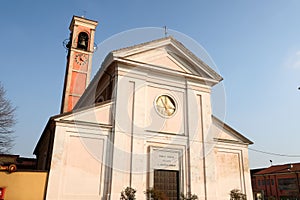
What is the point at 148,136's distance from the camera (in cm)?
1252

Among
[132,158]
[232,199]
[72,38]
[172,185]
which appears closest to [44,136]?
[132,158]

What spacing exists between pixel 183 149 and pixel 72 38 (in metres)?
17.4

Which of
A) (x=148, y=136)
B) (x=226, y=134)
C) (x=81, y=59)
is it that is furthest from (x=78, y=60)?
(x=226, y=134)

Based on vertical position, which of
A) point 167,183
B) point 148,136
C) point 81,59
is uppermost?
point 81,59

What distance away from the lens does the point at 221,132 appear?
48.2 ft

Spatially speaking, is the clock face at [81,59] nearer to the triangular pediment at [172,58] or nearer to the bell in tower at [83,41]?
the bell in tower at [83,41]

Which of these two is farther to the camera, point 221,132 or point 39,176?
point 221,132

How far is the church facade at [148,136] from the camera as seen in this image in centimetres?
1084

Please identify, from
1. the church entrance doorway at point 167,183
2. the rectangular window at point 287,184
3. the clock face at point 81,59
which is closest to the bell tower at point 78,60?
the clock face at point 81,59

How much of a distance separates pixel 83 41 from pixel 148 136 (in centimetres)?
1651

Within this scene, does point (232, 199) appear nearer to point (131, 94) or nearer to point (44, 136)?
point (131, 94)

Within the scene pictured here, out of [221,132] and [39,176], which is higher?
[221,132]

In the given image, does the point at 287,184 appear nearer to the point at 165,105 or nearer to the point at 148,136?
the point at 165,105

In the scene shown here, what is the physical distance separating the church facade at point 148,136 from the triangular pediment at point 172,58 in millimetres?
57
